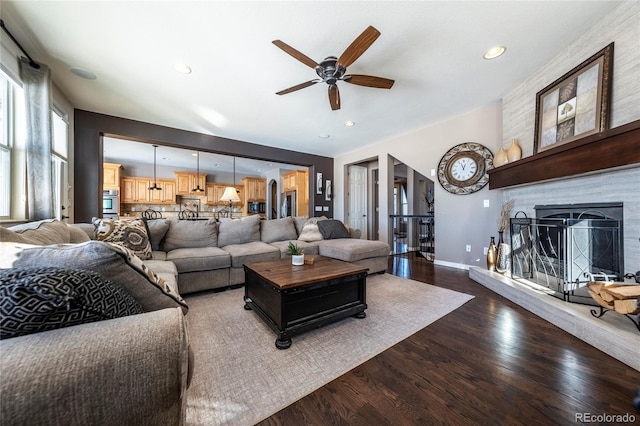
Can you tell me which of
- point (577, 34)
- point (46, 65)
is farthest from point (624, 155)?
point (46, 65)

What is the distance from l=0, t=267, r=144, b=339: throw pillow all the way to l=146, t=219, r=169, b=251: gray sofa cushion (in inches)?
102

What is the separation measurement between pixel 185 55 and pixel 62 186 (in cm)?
251

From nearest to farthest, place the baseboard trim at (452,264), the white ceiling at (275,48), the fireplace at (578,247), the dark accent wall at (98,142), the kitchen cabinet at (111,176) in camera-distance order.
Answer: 1. the white ceiling at (275,48)
2. the fireplace at (578,247)
3. the dark accent wall at (98,142)
4. the baseboard trim at (452,264)
5. the kitchen cabinet at (111,176)

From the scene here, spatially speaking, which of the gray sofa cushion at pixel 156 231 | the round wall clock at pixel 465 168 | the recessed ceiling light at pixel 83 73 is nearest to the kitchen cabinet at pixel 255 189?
the gray sofa cushion at pixel 156 231

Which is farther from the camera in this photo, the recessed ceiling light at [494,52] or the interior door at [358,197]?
the interior door at [358,197]

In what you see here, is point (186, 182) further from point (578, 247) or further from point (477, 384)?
point (578, 247)

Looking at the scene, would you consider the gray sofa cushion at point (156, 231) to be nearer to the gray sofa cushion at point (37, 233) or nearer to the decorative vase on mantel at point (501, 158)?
the gray sofa cushion at point (37, 233)

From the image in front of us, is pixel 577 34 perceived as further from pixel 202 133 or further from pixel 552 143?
pixel 202 133

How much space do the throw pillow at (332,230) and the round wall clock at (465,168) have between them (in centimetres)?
191

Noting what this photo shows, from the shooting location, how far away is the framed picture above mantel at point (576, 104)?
77.1 inches

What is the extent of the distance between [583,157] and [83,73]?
503 centimetres

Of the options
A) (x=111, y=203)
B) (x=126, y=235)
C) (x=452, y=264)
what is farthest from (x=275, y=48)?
(x=111, y=203)

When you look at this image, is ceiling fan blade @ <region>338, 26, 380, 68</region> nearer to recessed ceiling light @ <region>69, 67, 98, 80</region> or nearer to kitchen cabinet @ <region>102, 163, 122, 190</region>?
recessed ceiling light @ <region>69, 67, 98, 80</region>

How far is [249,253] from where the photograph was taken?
3014mm
